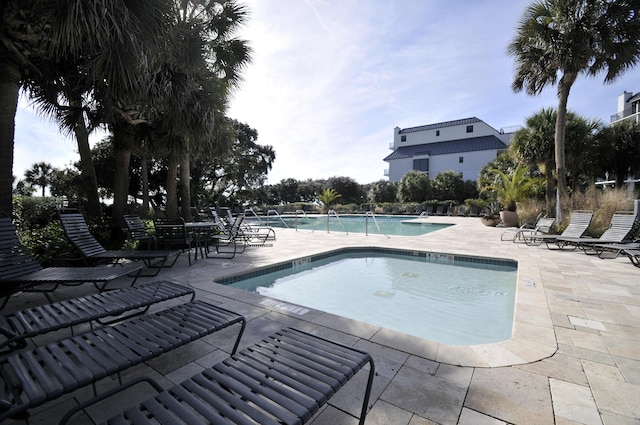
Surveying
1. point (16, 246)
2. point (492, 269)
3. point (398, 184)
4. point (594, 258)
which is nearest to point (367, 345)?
point (16, 246)

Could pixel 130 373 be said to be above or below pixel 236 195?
below

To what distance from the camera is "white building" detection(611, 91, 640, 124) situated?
29.1 metres

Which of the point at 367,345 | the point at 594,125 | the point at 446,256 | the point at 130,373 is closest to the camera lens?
the point at 130,373

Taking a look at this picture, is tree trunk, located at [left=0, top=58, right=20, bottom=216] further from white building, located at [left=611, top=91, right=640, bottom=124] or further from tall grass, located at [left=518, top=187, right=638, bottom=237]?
white building, located at [left=611, top=91, right=640, bottom=124]

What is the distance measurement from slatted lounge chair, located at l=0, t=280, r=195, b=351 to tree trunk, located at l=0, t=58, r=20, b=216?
2.83 meters

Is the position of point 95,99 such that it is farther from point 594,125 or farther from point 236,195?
point 594,125

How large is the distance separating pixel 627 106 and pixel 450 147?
56.5 ft

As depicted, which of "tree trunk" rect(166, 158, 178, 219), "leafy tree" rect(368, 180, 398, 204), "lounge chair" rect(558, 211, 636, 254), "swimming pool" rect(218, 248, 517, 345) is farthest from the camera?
"leafy tree" rect(368, 180, 398, 204)

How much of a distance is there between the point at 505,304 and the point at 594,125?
1561cm

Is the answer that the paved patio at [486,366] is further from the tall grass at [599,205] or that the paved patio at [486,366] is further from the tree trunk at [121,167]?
the tall grass at [599,205]

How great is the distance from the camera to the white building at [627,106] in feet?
95.3

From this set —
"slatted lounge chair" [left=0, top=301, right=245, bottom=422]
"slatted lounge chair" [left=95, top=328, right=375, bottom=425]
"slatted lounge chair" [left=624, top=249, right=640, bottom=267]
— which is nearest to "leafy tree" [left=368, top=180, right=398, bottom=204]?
"slatted lounge chair" [left=624, top=249, right=640, bottom=267]

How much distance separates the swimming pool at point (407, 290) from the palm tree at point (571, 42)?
5597mm

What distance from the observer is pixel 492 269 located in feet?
19.0
